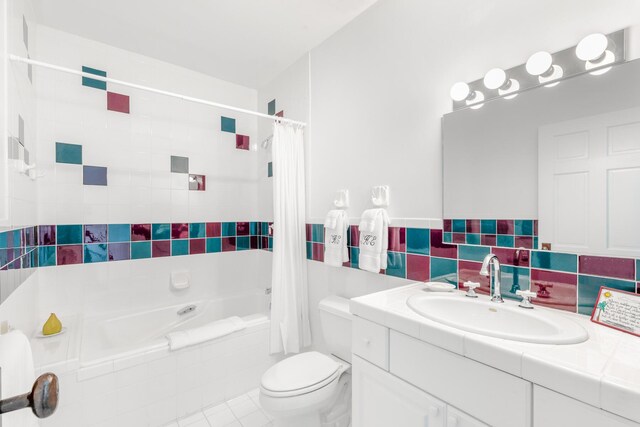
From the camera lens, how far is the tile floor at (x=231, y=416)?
1.82 metres

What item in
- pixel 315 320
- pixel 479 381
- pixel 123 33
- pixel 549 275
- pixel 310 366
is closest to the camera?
pixel 479 381

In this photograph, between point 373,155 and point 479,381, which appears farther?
point 373,155

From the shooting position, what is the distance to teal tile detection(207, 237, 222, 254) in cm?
279

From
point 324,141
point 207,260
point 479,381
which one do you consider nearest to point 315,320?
point 207,260

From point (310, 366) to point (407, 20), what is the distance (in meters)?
2.02

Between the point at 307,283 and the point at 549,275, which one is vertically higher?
the point at 549,275

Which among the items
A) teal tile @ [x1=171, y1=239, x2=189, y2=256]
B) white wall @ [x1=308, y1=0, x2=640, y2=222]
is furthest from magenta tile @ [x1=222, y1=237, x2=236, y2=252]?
white wall @ [x1=308, y1=0, x2=640, y2=222]

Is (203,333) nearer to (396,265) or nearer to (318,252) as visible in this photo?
(318,252)

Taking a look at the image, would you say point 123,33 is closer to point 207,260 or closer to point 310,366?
point 207,260

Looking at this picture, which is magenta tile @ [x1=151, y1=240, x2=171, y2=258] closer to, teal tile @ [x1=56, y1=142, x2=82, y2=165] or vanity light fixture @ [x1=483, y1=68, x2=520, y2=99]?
teal tile @ [x1=56, y1=142, x2=82, y2=165]

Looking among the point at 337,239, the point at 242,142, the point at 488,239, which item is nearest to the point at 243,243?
the point at 242,142

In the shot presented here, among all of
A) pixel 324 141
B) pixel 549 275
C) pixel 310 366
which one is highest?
pixel 324 141

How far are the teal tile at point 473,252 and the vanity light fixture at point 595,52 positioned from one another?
0.77 m

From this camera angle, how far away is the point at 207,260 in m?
2.77
